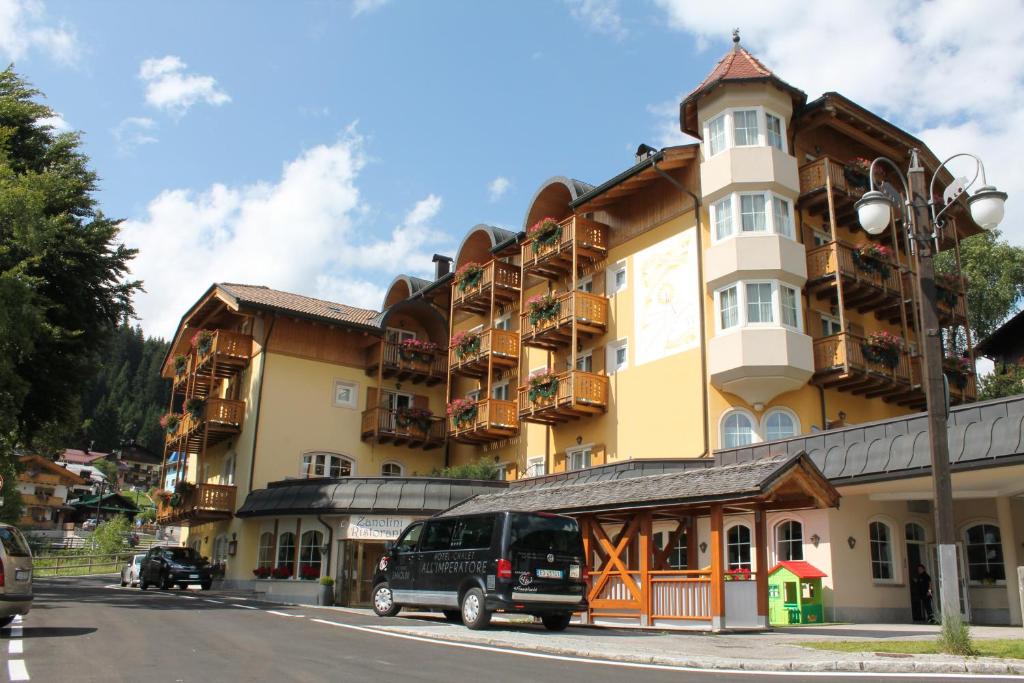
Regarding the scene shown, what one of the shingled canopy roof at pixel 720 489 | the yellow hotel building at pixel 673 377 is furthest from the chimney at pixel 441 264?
the shingled canopy roof at pixel 720 489

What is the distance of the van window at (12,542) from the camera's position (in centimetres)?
1269

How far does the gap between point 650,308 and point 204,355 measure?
63.1ft

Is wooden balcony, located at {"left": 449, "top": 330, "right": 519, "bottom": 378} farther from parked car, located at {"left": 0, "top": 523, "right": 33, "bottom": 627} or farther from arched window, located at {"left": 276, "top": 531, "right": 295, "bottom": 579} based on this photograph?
parked car, located at {"left": 0, "top": 523, "right": 33, "bottom": 627}

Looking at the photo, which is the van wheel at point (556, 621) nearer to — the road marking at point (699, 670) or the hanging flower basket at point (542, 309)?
the road marking at point (699, 670)

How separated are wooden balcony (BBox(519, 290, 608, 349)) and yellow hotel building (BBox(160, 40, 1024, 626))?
0.30 feet

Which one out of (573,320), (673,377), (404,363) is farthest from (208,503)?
(673,377)

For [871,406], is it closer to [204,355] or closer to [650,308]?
[650,308]

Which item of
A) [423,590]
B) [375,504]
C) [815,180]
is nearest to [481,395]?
[375,504]

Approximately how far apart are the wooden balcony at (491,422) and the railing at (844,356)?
10.9 meters

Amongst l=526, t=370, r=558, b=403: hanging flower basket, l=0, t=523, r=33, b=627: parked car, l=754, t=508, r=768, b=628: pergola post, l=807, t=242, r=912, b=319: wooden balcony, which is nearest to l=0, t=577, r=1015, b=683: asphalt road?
l=0, t=523, r=33, b=627: parked car

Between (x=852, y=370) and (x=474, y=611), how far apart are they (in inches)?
535

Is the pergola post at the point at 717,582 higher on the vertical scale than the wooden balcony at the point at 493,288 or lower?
lower

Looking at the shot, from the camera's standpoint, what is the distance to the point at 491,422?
3161 centimetres

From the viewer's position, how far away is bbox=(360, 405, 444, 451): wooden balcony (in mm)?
35156
